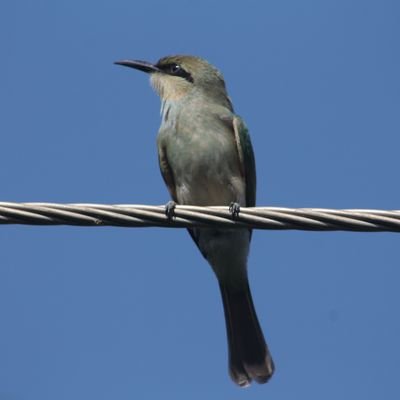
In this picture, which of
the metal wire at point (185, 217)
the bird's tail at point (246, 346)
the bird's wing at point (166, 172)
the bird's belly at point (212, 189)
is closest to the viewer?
the metal wire at point (185, 217)

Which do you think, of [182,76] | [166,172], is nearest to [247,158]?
[166,172]

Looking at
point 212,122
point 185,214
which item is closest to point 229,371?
point 212,122

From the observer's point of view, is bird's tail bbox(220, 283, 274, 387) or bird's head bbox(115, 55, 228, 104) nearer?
bird's tail bbox(220, 283, 274, 387)

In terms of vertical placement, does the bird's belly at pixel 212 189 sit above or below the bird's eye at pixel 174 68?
below

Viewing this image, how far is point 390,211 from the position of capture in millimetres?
4457

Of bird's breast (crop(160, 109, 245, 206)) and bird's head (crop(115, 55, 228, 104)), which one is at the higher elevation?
bird's head (crop(115, 55, 228, 104))

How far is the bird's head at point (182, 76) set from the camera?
805 cm

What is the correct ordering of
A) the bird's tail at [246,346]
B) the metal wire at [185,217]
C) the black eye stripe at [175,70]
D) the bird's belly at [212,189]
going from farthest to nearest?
the black eye stripe at [175,70]
the bird's tail at [246,346]
the bird's belly at [212,189]
the metal wire at [185,217]

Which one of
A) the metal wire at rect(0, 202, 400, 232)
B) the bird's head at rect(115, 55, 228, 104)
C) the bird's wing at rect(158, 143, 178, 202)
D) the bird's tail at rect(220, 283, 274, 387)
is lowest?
the bird's tail at rect(220, 283, 274, 387)

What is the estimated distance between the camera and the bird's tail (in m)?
7.29

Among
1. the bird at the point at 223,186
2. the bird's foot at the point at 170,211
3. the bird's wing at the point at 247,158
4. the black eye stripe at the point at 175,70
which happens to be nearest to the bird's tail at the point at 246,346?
the bird at the point at 223,186

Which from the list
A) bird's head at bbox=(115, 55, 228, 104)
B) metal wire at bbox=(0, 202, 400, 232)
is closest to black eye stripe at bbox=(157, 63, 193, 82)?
bird's head at bbox=(115, 55, 228, 104)

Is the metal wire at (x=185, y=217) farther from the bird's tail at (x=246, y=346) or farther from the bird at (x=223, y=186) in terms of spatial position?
the bird's tail at (x=246, y=346)

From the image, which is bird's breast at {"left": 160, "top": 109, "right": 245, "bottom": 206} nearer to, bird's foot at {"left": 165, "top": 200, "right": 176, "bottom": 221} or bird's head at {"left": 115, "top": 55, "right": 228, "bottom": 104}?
bird's head at {"left": 115, "top": 55, "right": 228, "bottom": 104}
